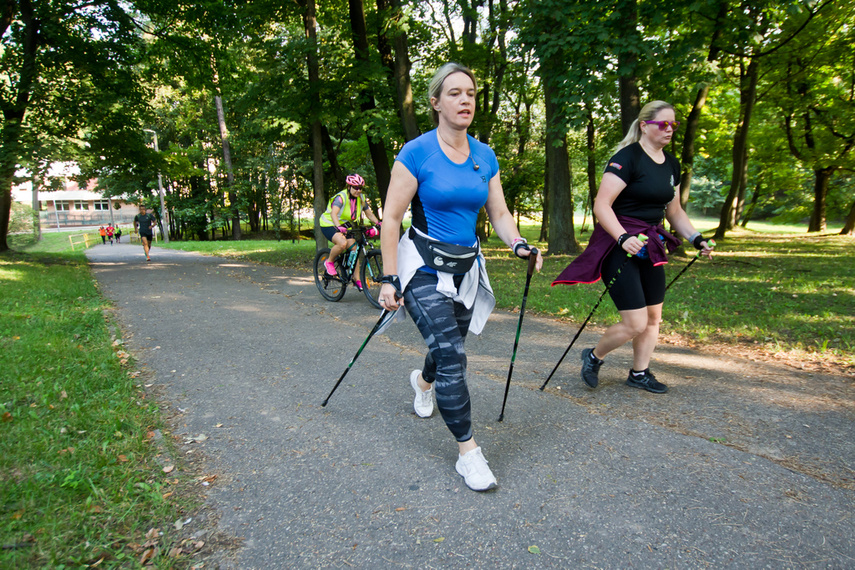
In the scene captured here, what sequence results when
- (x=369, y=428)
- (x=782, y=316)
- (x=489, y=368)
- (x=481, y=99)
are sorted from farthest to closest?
(x=481, y=99)
(x=782, y=316)
(x=489, y=368)
(x=369, y=428)

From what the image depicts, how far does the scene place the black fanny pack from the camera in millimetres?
2877

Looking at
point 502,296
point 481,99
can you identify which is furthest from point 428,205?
point 481,99

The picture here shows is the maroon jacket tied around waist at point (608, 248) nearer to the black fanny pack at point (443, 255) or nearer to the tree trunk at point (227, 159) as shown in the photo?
the black fanny pack at point (443, 255)

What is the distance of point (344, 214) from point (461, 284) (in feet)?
17.7

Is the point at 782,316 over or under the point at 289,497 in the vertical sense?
over

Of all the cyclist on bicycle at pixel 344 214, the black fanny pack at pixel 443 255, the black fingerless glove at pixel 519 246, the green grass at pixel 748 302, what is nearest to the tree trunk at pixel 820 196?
the green grass at pixel 748 302

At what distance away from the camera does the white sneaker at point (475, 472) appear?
2.78 meters

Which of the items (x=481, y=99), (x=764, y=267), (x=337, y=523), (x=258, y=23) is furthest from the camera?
(x=481, y=99)

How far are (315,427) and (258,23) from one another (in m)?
14.1

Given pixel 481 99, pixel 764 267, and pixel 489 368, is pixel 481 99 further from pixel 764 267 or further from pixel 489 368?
Answer: pixel 489 368

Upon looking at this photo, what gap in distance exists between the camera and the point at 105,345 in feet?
18.4

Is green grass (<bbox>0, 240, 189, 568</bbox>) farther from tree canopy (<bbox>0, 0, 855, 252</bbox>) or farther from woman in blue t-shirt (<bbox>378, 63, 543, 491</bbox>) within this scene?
tree canopy (<bbox>0, 0, 855, 252</bbox>)

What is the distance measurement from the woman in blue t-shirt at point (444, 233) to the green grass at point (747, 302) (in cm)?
404

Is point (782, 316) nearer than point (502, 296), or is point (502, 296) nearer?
point (782, 316)
